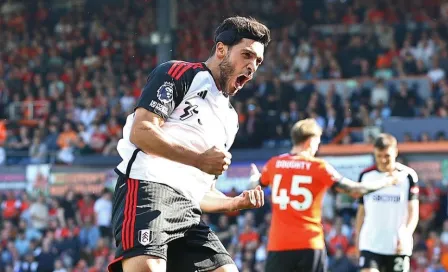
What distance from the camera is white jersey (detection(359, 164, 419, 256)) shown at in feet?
30.8

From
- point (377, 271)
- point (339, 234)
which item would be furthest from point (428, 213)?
point (377, 271)

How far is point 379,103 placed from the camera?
787 inches

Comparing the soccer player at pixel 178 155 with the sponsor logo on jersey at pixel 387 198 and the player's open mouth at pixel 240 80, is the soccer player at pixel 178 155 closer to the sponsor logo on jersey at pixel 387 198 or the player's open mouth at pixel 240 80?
the player's open mouth at pixel 240 80

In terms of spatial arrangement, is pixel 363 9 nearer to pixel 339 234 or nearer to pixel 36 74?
pixel 36 74

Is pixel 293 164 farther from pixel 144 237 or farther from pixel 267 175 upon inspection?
pixel 144 237

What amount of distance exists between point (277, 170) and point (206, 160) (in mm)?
3613

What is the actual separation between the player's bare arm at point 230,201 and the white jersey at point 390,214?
3.98 meters

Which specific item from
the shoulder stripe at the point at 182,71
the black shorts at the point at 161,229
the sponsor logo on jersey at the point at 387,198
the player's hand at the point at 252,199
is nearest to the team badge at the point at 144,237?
the black shorts at the point at 161,229

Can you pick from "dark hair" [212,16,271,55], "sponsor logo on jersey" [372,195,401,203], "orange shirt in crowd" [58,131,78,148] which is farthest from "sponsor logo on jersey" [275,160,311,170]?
"orange shirt in crowd" [58,131,78,148]

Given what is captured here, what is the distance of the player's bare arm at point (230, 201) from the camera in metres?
5.34

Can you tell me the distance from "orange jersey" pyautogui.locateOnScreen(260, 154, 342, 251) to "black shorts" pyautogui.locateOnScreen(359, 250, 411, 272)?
114cm

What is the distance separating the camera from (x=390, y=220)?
9.41 meters

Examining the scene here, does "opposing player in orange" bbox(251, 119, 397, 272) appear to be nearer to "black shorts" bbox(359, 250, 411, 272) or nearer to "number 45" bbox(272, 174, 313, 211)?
"number 45" bbox(272, 174, 313, 211)

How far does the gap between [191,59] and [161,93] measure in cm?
2044
